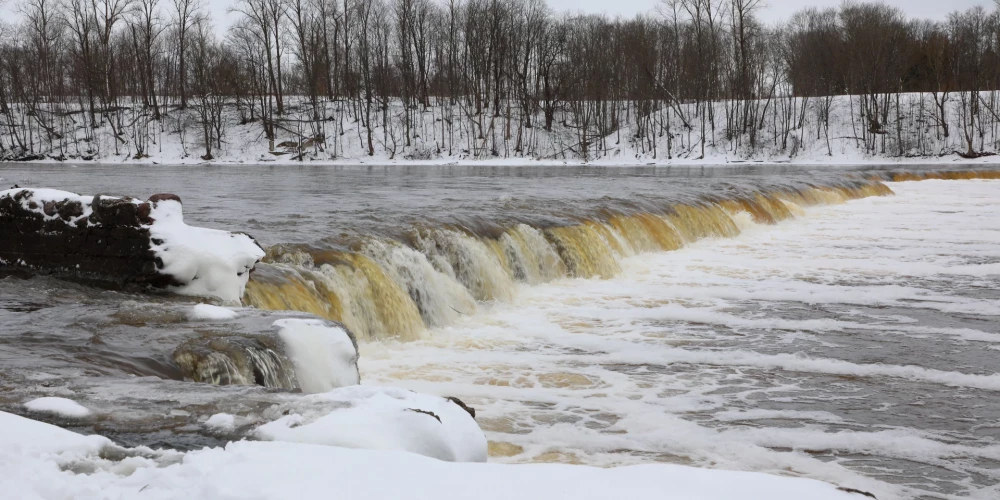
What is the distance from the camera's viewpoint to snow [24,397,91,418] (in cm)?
416

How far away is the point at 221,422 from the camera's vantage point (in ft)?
13.2

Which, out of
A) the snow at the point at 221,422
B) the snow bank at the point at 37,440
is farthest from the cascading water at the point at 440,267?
the snow bank at the point at 37,440

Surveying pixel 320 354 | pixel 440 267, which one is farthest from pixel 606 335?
pixel 320 354

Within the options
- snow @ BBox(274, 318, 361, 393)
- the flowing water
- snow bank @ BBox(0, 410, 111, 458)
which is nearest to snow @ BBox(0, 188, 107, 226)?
the flowing water

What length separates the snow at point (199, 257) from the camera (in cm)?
764

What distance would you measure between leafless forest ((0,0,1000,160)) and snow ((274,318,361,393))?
158 ft

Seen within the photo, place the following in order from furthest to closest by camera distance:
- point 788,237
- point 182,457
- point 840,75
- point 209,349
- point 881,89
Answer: point 840,75
point 881,89
point 788,237
point 209,349
point 182,457

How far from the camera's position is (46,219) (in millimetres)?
8102

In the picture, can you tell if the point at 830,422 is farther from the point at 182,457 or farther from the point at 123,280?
the point at 123,280

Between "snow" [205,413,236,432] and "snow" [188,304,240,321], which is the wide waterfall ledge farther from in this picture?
"snow" [205,413,236,432]

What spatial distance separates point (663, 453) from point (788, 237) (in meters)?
14.0

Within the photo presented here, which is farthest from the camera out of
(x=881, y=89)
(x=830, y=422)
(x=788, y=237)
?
(x=881, y=89)

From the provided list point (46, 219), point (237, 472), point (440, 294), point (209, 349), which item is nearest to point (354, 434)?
point (237, 472)

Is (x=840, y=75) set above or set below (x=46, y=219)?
above
